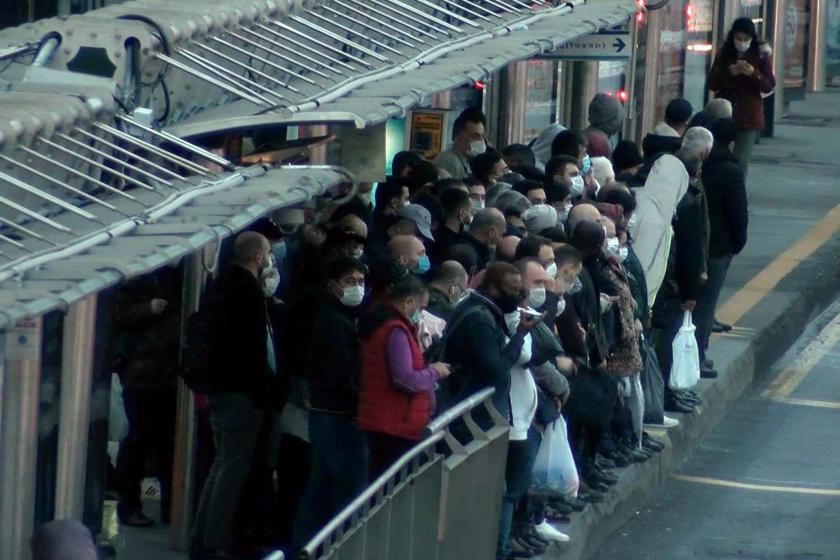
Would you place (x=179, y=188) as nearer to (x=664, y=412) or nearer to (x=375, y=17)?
(x=375, y=17)

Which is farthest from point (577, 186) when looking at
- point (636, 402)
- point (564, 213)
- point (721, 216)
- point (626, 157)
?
point (721, 216)

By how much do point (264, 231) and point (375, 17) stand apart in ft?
5.82

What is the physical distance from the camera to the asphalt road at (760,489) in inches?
406

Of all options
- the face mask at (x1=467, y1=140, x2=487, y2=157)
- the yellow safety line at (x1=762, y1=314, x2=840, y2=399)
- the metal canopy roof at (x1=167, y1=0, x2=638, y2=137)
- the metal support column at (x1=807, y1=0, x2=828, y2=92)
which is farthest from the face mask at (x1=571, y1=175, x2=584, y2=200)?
the metal support column at (x1=807, y1=0, x2=828, y2=92)

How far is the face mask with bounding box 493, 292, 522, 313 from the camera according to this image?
8.52 meters

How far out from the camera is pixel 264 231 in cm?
905

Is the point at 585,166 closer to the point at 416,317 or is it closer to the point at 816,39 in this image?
the point at 416,317

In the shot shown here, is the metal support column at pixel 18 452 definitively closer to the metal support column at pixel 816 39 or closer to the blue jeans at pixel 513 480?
the blue jeans at pixel 513 480

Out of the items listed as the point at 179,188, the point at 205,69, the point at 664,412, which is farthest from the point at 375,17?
the point at 179,188

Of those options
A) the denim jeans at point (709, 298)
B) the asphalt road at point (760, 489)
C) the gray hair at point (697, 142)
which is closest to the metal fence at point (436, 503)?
the asphalt road at point (760, 489)

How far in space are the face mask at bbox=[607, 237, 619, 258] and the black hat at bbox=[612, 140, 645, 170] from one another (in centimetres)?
214

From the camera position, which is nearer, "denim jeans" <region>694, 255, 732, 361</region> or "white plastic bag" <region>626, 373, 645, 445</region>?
"white plastic bag" <region>626, 373, 645, 445</region>

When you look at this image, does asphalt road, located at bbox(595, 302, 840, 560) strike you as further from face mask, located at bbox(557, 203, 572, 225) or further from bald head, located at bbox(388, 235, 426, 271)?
bald head, located at bbox(388, 235, 426, 271)

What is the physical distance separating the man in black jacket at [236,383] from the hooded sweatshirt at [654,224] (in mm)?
3706
